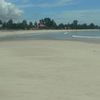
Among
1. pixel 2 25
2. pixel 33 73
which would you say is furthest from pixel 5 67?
pixel 2 25

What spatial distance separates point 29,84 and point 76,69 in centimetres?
235

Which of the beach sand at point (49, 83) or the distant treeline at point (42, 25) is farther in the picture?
the distant treeline at point (42, 25)

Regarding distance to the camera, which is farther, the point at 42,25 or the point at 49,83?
the point at 42,25

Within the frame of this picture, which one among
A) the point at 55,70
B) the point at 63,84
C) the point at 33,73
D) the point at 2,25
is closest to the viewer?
the point at 63,84

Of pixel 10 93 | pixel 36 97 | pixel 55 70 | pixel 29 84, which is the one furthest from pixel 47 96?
pixel 55 70

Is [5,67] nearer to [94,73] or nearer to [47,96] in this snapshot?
[94,73]

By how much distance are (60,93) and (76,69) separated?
2.97 meters

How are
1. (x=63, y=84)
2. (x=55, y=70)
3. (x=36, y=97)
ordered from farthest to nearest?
(x=55, y=70) → (x=63, y=84) → (x=36, y=97)

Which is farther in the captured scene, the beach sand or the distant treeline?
the distant treeline

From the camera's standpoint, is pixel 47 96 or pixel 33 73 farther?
pixel 33 73

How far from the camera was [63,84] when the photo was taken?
21.5ft

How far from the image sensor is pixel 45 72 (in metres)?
8.16

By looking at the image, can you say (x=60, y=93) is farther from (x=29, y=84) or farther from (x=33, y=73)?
(x=33, y=73)

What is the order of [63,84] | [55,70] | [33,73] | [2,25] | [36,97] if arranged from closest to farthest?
[36,97]
[63,84]
[33,73]
[55,70]
[2,25]
